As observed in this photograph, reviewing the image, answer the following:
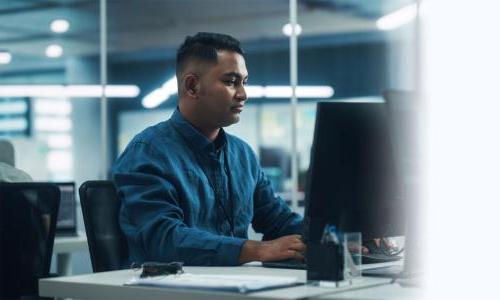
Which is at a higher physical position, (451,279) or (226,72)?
(226,72)

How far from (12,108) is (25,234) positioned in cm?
839

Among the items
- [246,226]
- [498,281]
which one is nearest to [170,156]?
[246,226]

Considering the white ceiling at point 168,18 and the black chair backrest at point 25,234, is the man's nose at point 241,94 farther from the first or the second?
the white ceiling at point 168,18

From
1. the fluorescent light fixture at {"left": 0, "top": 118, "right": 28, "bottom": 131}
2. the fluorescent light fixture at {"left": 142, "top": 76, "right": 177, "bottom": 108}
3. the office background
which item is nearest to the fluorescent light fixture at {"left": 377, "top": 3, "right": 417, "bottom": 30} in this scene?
the office background

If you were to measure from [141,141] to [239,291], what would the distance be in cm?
84

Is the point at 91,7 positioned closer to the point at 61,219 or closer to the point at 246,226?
the point at 61,219

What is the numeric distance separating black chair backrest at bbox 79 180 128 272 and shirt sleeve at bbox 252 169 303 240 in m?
0.51

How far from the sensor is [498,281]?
1.74 m

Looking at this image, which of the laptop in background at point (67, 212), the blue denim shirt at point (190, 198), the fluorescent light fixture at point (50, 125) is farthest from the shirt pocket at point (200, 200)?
the fluorescent light fixture at point (50, 125)

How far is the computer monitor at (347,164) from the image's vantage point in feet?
6.53

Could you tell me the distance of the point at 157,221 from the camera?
2189 millimetres

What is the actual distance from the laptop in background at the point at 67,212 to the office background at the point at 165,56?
4167 mm

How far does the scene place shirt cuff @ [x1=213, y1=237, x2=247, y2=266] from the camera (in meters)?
2.15

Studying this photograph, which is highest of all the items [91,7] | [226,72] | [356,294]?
[91,7]
